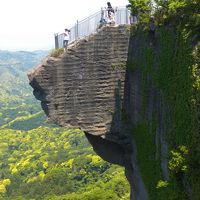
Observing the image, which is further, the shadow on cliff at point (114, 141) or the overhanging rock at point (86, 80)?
the shadow on cliff at point (114, 141)

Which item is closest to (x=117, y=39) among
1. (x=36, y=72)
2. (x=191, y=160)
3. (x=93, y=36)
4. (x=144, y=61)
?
(x=93, y=36)

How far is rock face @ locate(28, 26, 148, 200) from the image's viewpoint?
763 inches

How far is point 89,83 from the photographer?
64.3 ft

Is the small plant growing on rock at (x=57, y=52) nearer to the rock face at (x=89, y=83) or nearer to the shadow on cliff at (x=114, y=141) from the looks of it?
the rock face at (x=89, y=83)

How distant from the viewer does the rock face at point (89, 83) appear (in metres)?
19.4

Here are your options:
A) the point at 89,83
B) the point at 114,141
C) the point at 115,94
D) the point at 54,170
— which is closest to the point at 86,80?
the point at 89,83

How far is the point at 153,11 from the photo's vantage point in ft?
54.9

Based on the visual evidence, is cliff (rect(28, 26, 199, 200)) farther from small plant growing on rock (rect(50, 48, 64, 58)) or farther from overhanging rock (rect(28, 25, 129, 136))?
small plant growing on rock (rect(50, 48, 64, 58))

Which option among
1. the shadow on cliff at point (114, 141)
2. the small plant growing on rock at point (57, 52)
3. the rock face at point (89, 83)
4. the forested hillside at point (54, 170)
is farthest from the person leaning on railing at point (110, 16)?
the forested hillside at point (54, 170)

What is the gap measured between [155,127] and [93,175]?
95.2 metres

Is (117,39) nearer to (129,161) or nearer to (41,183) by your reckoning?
(129,161)

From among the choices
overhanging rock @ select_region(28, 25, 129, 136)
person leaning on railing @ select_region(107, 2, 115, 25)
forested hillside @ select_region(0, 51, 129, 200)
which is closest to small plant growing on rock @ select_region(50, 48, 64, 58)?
overhanging rock @ select_region(28, 25, 129, 136)

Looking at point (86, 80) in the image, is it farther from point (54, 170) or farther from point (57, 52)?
point (54, 170)

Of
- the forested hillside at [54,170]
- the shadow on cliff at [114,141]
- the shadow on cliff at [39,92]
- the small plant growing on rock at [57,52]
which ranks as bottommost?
the forested hillside at [54,170]
